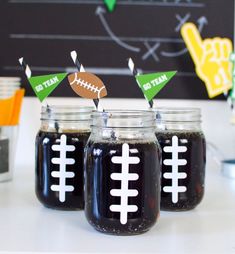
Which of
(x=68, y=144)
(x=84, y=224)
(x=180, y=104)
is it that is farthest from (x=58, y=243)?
(x=180, y=104)

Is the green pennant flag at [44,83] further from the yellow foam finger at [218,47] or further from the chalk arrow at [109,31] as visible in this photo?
the yellow foam finger at [218,47]

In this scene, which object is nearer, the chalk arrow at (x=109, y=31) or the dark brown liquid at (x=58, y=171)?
the dark brown liquid at (x=58, y=171)

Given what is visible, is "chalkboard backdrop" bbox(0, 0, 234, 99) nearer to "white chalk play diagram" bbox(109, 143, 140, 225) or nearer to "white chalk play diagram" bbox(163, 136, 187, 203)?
"white chalk play diagram" bbox(163, 136, 187, 203)

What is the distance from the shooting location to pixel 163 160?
3.08 feet

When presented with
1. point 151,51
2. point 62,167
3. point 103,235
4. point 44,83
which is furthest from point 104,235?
point 151,51

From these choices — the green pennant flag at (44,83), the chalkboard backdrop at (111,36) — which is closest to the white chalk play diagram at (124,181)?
the green pennant flag at (44,83)

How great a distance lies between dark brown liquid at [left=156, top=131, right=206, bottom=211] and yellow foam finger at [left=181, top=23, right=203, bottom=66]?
1.84 ft

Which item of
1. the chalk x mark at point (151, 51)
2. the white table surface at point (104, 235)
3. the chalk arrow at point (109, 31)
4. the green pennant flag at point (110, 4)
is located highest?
the green pennant flag at point (110, 4)

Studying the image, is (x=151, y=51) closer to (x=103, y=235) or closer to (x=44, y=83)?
(x=44, y=83)

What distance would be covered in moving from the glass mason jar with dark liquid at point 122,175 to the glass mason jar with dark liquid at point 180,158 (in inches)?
4.9

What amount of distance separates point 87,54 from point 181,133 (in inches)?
23.5

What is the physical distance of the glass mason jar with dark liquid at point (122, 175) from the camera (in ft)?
2.57

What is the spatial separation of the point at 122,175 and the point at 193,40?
783 millimetres

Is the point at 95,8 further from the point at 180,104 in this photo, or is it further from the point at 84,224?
the point at 84,224
